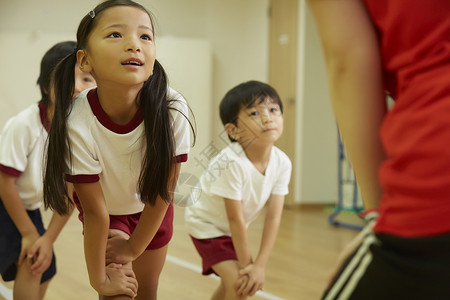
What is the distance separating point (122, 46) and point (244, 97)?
0.69 meters

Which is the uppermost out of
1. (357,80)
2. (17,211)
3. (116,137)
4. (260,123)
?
(357,80)

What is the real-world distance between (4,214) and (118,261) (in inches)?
29.1

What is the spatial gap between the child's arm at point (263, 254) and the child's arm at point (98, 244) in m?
0.50

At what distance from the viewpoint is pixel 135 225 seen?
60.9 inches

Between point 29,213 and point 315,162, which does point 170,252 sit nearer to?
point 29,213

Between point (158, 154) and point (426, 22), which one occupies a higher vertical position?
point (426, 22)

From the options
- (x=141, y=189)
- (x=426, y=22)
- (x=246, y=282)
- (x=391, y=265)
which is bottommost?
(x=246, y=282)

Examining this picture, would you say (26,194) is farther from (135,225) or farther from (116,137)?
(116,137)

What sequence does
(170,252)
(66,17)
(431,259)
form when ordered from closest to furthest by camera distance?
(431,259), (170,252), (66,17)

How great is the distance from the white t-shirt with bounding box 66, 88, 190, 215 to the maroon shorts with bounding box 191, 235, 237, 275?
0.55 meters

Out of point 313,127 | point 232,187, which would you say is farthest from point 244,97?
point 313,127

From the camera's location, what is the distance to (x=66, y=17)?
414 cm

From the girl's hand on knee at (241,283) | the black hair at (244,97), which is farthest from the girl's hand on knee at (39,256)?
the black hair at (244,97)

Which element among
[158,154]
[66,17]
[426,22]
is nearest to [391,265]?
[426,22]
